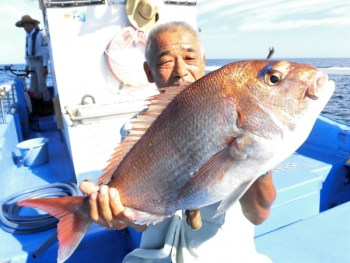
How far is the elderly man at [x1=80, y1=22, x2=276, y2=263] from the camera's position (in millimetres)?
1520

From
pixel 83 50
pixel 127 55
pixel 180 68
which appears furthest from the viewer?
pixel 127 55

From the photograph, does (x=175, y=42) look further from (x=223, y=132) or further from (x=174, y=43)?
(x=223, y=132)

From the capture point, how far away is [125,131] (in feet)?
6.43

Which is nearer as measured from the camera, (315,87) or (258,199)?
(315,87)

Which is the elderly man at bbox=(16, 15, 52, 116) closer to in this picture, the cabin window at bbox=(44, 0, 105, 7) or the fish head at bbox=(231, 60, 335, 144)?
the cabin window at bbox=(44, 0, 105, 7)

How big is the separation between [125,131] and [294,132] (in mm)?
1218

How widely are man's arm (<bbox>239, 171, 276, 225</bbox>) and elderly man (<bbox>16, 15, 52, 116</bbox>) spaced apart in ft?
25.0

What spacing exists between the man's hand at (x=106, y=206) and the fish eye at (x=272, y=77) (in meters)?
0.76

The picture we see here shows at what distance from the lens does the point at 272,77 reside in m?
1.03

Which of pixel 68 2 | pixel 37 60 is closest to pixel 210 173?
pixel 68 2

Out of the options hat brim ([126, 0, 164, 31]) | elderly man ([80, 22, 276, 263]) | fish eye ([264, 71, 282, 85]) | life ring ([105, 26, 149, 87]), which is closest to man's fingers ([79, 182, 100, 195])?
elderly man ([80, 22, 276, 263])

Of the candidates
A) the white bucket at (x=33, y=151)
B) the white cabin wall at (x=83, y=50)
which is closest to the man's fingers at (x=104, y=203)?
the white cabin wall at (x=83, y=50)

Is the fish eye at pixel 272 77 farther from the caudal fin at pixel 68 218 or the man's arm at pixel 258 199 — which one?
the caudal fin at pixel 68 218

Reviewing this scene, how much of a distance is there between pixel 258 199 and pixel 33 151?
434 centimetres
